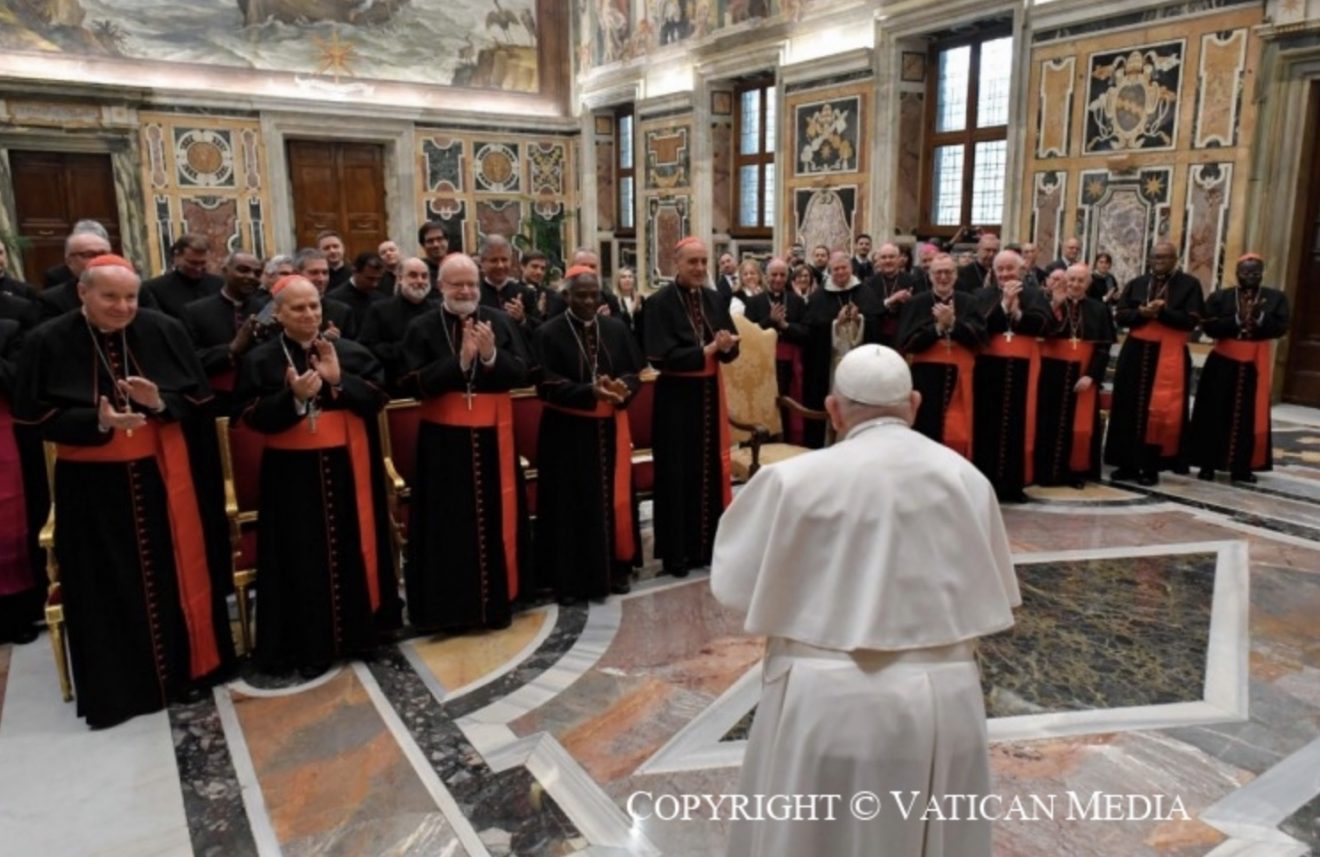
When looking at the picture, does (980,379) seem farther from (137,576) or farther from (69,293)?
(69,293)

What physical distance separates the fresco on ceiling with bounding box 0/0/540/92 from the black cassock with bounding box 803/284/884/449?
9866 millimetres

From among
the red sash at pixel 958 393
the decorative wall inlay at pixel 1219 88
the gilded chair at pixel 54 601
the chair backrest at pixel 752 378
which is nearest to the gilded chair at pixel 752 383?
the chair backrest at pixel 752 378

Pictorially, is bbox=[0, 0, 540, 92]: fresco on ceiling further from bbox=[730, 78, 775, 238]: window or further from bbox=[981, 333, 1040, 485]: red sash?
bbox=[981, 333, 1040, 485]: red sash

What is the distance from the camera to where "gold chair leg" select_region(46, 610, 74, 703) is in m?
3.67

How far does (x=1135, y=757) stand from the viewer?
333 cm

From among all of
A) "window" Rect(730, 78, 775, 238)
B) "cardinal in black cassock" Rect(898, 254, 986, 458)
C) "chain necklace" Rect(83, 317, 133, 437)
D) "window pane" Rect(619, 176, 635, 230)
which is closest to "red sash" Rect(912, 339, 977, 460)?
"cardinal in black cassock" Rect(898, 254, 986, 458)

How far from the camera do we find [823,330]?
7672 mm

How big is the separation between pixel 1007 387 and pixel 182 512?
17.1ft

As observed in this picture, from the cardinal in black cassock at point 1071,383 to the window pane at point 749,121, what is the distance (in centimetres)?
743

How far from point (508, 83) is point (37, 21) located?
262 inches

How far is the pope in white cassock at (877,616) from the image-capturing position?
190cm

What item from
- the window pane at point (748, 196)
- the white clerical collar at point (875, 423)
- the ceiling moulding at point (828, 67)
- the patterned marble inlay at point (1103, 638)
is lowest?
the patterned marble inlay at point (1103, 638)

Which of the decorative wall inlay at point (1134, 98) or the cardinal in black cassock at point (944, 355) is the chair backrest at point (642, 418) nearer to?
the cardinal in black cassock at point (944, 355)

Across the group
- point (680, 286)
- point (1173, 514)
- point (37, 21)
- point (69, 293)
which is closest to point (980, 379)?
point (1173, 514)
